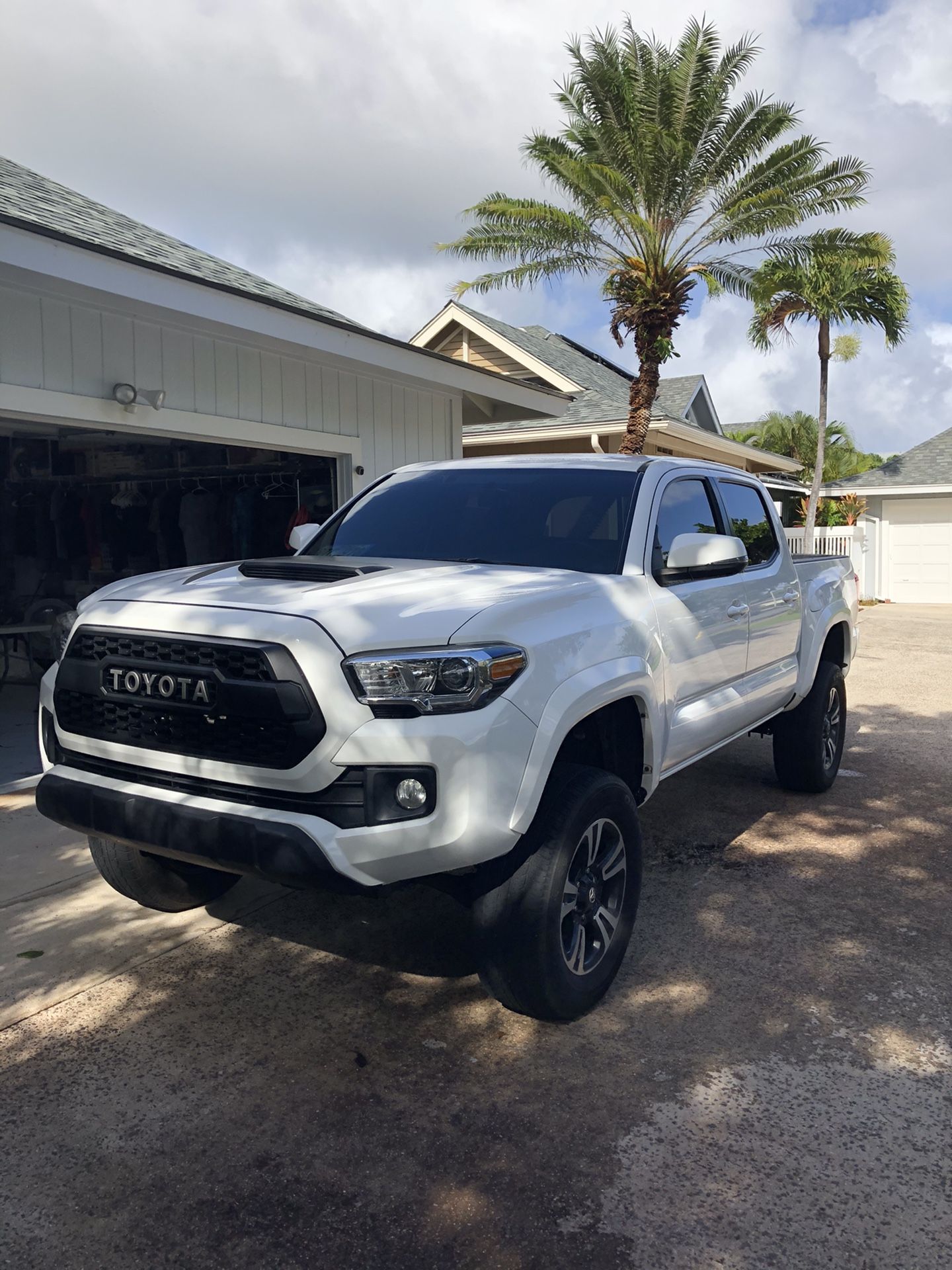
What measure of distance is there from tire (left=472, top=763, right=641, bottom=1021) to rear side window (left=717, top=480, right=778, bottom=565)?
2227 mm

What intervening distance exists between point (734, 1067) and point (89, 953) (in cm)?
256

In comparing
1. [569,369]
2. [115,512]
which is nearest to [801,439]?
[569,369]

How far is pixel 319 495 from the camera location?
1093 cm

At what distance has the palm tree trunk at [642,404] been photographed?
1528 cm

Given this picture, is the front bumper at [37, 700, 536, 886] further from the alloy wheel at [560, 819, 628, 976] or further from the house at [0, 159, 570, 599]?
the house at [0, 159, 570, 599]

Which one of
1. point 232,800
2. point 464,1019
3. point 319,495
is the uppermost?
point 319,495

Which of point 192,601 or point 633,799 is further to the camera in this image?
point 633,799

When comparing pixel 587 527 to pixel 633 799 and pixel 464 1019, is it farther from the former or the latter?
pixel 464 1019

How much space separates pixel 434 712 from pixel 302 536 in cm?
239

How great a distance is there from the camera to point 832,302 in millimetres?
24625

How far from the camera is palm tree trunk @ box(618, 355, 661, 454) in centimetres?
1528

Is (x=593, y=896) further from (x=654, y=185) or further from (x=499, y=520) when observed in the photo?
(x=654, y=185)

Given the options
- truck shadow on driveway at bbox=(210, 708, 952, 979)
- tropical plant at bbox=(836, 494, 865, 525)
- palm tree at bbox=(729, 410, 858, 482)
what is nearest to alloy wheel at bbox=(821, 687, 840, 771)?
truck shadow on driveway at bbox=(210, 708, 952, 979)

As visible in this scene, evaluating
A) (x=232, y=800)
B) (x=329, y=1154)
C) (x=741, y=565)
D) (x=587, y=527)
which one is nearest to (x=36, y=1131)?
(x=329, y=1154)
